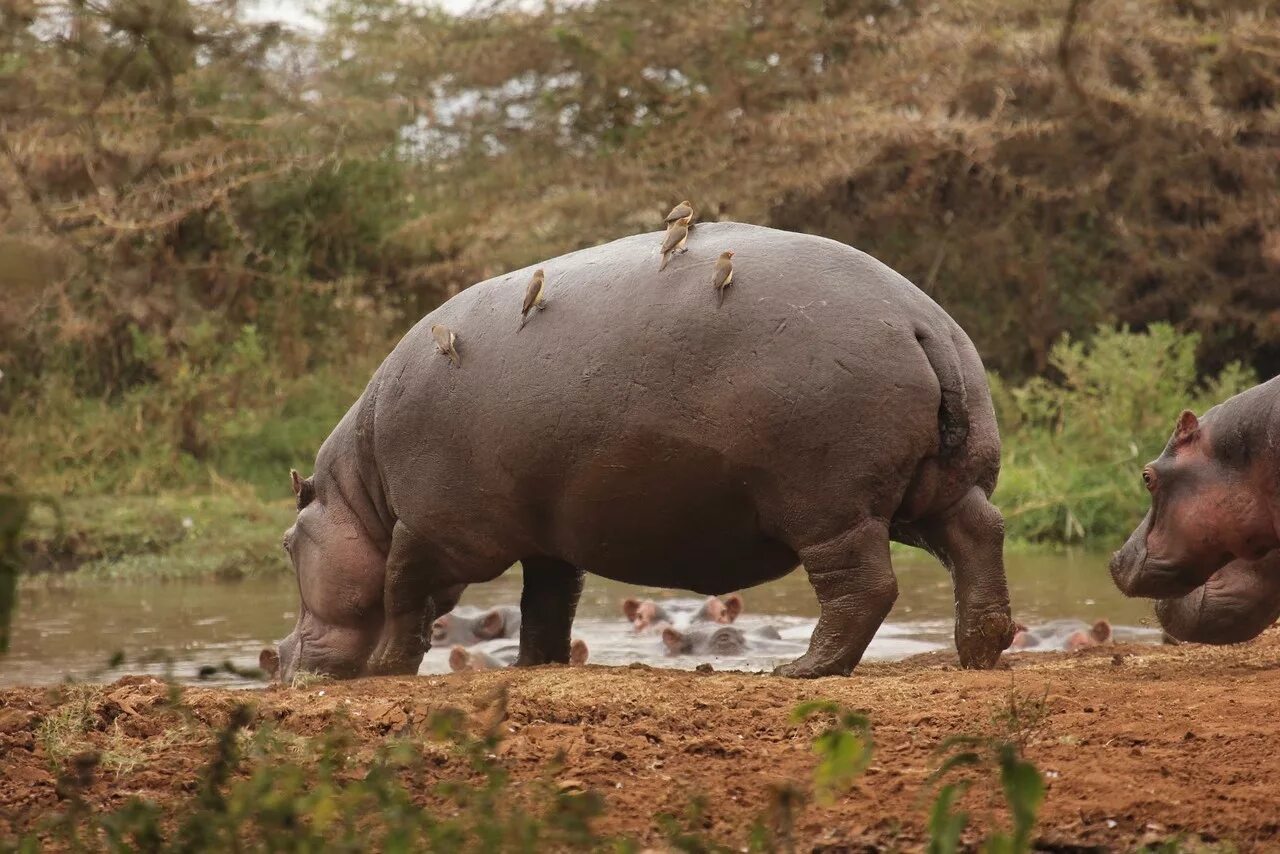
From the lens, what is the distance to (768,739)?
14.0ft

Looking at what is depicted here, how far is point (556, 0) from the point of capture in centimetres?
1798

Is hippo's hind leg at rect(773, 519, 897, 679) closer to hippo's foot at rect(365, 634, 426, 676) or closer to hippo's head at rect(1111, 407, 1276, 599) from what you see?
hippo's head at rect(1111, 407, 1276, 599)

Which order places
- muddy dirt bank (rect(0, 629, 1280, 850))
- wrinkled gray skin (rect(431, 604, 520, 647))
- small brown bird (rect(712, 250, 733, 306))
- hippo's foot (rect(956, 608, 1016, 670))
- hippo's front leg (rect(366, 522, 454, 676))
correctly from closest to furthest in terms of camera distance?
muddy dirt bank (rect(0, 629, 1280, 850))
small brown bird (rect(712, 250, 733, 306))
hippo's foot (rect(956, 608, 1016, 670))
hippo's front leg (rect(366, 522, 454, 676))
wrinkled gray skin (rect(431, 604, 520, 647))

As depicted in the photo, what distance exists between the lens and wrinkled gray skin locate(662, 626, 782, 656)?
852cm

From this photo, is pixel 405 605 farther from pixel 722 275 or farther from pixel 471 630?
pixel 471 630


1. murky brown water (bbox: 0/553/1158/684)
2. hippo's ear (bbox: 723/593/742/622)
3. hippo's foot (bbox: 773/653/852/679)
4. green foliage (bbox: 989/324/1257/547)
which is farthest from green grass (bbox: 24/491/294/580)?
hippo's foot (bbox: 773/653/852/679)

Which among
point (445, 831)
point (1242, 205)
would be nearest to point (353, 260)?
point (1242, 205)

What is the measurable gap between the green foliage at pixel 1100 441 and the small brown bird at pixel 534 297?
7.48 m

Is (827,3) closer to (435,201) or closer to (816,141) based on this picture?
(816,141)

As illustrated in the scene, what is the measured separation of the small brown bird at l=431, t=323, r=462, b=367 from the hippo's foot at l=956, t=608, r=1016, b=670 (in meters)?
1.97

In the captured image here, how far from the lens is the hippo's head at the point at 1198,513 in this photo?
228 inches

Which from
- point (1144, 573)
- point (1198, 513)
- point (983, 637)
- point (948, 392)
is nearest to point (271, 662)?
point (983, 637)

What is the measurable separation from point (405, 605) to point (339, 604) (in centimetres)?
32

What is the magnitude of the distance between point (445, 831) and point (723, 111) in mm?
14829
